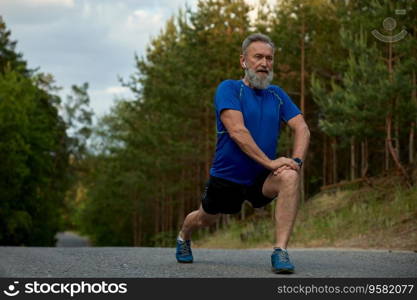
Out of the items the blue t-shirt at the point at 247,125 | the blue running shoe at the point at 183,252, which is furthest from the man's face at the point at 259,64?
the blue running shoe at the point at 183,252

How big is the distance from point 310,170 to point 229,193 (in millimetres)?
31222

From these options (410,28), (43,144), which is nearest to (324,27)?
(410,28)

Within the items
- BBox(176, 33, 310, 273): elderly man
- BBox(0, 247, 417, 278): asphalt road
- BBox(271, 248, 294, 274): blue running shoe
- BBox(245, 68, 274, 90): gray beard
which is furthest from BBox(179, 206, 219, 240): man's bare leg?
BBox(245, 68, 274, 90): gray beard

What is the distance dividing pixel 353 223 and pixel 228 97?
12.5 metres

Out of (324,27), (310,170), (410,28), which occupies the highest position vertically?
(324,27)

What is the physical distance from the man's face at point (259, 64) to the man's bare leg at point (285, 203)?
0.86 m

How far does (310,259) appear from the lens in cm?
738

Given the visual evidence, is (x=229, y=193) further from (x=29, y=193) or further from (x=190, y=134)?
(x=29, y=193)

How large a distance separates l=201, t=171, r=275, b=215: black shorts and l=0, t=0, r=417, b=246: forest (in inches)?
508

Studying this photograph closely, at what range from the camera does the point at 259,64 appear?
5.68 m

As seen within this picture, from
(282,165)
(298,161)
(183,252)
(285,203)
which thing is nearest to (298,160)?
(298,161)

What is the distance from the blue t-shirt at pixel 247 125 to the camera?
565cm

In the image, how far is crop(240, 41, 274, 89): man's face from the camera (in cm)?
568

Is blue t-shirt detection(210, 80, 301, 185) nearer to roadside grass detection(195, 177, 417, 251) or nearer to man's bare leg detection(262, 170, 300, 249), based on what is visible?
man's bare leg detection(262, 170, 300, 249)
